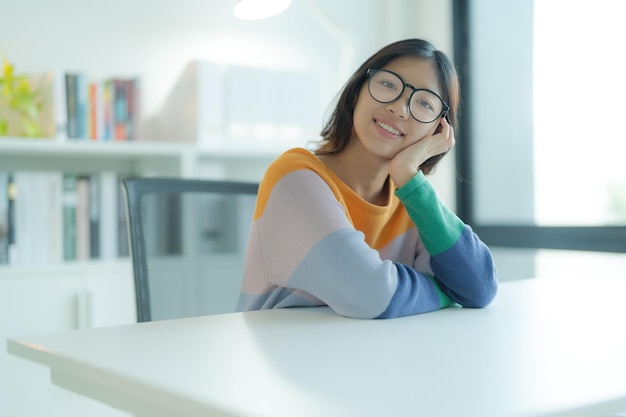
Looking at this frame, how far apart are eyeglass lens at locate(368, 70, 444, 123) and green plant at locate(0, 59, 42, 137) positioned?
132 cm

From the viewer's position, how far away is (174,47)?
279 cm

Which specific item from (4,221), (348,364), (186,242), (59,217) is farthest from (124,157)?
(348,364)

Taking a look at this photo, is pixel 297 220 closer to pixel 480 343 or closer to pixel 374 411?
pixel 480 343

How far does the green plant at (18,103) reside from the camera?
2.25m

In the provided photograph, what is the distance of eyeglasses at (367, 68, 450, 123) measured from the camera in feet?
4.46

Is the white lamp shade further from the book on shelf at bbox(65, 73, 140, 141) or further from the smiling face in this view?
the book on shelf at bbox(65, 73, 140, 141)

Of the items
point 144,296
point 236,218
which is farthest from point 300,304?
point 236,218

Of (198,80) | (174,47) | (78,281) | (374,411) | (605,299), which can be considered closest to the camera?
(374,411)

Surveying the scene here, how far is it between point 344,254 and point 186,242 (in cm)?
51

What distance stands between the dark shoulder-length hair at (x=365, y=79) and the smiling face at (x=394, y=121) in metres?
0.02

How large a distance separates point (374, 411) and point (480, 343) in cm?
33

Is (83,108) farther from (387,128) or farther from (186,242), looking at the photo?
(387,128)

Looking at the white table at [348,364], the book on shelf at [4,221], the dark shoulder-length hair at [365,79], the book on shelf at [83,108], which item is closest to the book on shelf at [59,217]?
the book on shelf at [4,221]

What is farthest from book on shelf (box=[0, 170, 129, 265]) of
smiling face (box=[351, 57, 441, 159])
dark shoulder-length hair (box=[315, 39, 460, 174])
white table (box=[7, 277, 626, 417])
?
white table (box=[7, 277, 626, 417])
